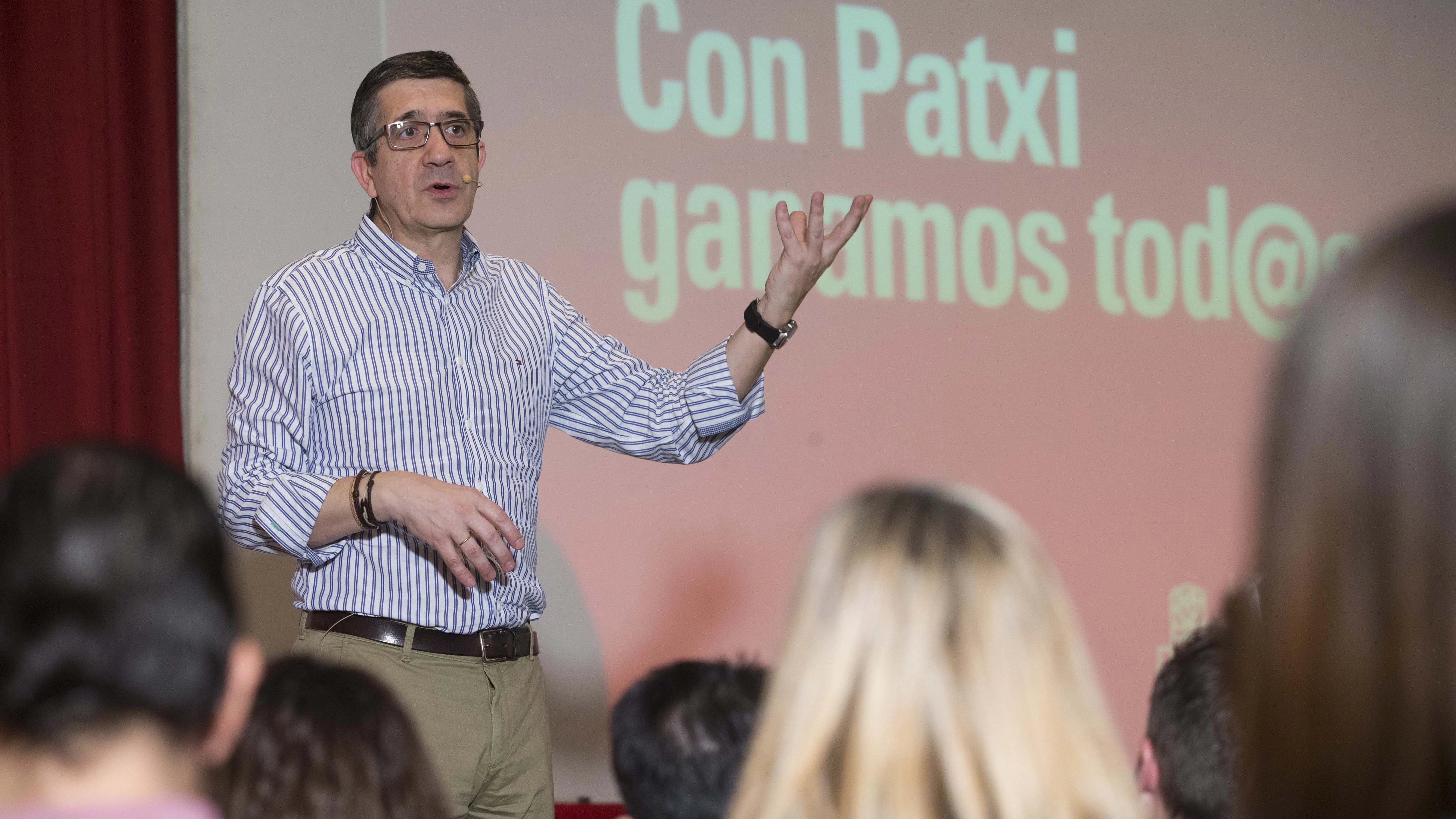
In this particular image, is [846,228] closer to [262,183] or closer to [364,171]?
[364,171]

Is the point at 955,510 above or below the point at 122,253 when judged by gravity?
below

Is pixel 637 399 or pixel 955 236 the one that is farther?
pixel 955 236

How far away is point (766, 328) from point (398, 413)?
592mm

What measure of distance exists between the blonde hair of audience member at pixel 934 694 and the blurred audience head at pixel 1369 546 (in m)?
0.19

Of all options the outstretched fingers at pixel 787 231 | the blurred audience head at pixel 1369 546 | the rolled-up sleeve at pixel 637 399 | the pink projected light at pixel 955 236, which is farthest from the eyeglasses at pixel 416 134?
the blurred audience head at pixel 1369 546

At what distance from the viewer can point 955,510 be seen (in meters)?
0.98

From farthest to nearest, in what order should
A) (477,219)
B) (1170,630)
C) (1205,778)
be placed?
(1170,630)
(477,219)
(1205,778)

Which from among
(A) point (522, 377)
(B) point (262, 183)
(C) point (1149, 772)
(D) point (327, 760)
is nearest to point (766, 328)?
(A) point (522, 377)

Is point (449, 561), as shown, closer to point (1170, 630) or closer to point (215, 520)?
point (215, 520)

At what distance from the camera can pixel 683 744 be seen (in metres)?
1.43

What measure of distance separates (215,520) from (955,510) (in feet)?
1.61

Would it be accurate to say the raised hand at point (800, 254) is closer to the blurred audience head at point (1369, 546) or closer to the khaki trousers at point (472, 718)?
the khaki trousers at point (472, 718)

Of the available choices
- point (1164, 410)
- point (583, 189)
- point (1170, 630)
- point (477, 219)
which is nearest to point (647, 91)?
point (583, 189)

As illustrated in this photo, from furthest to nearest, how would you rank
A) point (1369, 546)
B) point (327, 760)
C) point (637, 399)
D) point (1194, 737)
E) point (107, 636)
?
point (637, 399), point (1194, 737), point (327, 760), point (107, 636), point (1369, 546)
